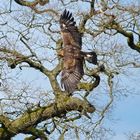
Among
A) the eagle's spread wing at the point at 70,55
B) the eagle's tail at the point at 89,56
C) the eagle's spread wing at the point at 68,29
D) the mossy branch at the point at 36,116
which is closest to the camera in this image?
the eagle's spread wing at the point at 70,55

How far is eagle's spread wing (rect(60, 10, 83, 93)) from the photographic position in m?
14.6

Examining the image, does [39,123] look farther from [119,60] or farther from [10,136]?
[119,60]

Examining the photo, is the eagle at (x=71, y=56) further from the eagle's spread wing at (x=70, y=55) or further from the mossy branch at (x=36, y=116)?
Answer: the mossy branch at (x=36, y=116)

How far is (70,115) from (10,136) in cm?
176

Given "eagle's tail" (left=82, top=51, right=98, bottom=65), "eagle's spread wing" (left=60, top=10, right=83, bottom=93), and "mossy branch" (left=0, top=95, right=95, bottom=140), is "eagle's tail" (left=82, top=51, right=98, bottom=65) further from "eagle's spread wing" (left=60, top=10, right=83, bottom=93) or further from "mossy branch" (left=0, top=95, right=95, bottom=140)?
"mossy branch" (left=0, top=95, right=95, bottom=140)

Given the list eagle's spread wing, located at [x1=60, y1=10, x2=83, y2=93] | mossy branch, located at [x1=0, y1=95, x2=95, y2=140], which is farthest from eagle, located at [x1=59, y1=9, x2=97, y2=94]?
mossy branch, located at [x1=0, y1=95, x2=95, y2=140]

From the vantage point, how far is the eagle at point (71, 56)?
14.7 meters

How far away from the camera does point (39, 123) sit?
62.8ft

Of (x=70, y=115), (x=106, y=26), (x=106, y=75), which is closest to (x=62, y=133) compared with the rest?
(x=70, y=115)

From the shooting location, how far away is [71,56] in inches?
593

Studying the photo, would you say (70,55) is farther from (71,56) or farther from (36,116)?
(36,116)

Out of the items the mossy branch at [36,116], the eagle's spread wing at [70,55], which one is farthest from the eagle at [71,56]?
the mossy branch at [36,116]

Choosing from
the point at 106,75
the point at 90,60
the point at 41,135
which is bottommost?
the point at 41,135

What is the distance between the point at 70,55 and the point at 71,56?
39 millimetres
